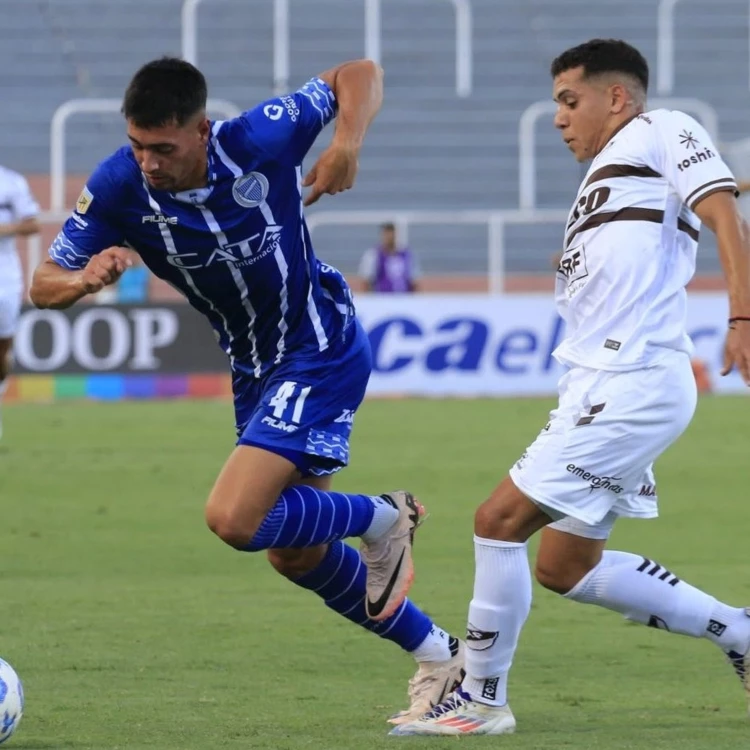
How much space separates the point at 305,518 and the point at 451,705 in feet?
2.38

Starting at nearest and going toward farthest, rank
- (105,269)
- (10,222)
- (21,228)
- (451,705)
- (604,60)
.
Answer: (105,269) < (451,705) < (604,60) < (21,228) < (10,222)

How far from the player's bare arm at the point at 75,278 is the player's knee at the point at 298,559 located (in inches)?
43.4

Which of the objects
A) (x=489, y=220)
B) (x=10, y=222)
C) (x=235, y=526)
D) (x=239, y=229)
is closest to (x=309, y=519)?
(x=235, y=526)

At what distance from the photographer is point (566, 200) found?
25484 millimetres

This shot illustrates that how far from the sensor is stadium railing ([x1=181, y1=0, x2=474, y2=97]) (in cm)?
2386

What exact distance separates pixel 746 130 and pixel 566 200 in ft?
10.0

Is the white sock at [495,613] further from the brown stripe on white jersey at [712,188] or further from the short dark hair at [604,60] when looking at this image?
the short dark hair at [604,60]

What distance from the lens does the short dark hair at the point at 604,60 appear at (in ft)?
17.6

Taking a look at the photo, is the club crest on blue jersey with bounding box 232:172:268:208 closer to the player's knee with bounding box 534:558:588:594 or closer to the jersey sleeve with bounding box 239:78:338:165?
the jersey sleeve with bounding box 239:78:338:165

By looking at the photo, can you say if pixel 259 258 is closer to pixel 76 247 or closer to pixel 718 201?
pixel 76 247

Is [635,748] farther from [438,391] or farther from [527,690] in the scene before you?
[438,391]

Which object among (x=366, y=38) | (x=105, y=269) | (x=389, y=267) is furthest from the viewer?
(x=366, y=38)

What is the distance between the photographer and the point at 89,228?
546cm

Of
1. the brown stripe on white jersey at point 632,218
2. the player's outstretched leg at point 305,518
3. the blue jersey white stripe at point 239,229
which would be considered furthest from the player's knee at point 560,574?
the blue jersey white stripe at point 239,229
